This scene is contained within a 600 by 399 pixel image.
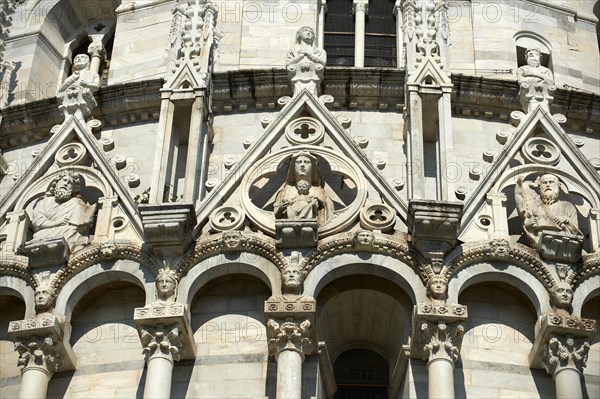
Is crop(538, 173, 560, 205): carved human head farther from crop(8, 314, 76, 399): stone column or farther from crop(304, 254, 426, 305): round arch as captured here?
crop(8, 314, 76, 399): stone column

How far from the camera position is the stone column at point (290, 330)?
758 inches

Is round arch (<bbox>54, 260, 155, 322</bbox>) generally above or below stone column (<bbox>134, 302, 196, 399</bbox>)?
above

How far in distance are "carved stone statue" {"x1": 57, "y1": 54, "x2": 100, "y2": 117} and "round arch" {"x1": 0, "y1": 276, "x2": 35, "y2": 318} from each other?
3.10 metres

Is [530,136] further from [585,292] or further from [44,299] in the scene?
[44,299]

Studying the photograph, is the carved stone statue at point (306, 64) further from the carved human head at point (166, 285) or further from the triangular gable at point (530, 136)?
the carved human head at point (166, 285)

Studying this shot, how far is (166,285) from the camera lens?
1992 centimetres

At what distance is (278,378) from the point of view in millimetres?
19078

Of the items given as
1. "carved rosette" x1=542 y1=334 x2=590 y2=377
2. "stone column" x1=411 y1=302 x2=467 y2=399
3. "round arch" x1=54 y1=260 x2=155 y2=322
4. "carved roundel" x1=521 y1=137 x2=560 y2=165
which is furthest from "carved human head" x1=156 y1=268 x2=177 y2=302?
"carved roundel" x1=521 y1=137 x2=560 y2=165

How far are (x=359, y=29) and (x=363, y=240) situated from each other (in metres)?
6.86

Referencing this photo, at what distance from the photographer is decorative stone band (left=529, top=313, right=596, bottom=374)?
19406 millimetres

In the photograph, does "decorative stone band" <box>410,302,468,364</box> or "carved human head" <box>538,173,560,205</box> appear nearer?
"decorative stone band" <box>410,302,468,364</box>

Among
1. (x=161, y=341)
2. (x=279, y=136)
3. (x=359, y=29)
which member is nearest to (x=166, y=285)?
(x=161, y=341)

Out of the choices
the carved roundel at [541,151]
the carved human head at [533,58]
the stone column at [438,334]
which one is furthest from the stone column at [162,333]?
the carved human head at [533,58]

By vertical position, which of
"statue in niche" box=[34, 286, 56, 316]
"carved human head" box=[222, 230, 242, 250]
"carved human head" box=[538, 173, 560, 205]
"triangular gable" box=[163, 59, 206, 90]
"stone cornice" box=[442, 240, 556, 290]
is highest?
"triangular gable" box=[163, 59, 206, 90]
